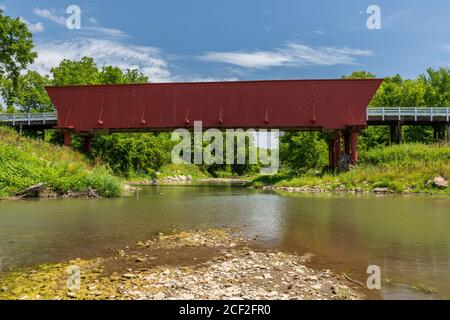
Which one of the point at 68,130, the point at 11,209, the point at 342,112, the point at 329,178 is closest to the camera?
the point at 11,209

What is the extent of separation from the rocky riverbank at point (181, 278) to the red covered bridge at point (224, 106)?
85.4 feet

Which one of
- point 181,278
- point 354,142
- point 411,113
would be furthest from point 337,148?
point 181,278

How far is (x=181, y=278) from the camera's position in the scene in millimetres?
6301

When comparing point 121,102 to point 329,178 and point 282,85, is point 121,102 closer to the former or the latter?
point 282,85

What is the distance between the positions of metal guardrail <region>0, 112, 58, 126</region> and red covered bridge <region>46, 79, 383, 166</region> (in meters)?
4.17

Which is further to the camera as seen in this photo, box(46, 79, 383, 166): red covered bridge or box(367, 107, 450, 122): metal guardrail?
box(367, 107, 450, 122): metal guardrail

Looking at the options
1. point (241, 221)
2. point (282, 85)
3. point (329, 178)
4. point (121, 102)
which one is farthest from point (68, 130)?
point (241, 221)

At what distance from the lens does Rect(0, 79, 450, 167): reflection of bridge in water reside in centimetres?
3300

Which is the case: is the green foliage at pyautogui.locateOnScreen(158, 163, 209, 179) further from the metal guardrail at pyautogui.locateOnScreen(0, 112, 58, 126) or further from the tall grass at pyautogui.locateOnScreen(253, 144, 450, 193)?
the tall grass at pyautogui.locateOnScreen(253, 144, 450, 193)

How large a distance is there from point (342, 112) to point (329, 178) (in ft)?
22.4

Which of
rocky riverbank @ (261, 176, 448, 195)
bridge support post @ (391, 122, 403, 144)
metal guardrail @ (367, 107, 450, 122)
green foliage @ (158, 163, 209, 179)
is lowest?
green foliage @ (158, 163, 209, 179)

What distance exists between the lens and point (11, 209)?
15.2 m

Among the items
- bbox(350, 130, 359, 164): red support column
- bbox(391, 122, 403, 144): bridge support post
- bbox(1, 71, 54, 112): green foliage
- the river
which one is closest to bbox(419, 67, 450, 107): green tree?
bbox(391, 122, 403, 144): bridge support post

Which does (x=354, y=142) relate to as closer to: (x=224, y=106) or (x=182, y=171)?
(x=224, y=106)
